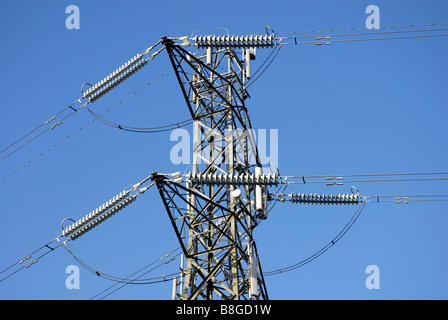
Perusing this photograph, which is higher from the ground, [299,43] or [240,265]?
[299,43]

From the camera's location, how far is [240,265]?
32.8 metres

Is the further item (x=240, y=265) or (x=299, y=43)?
(x=299, y=43)

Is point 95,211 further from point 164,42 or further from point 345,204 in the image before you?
point 345,204

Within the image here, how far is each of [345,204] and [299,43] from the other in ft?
23.2

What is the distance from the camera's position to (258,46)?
35156 mm
